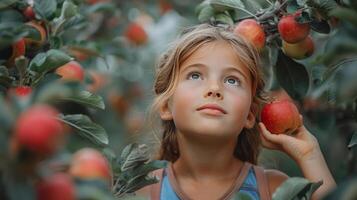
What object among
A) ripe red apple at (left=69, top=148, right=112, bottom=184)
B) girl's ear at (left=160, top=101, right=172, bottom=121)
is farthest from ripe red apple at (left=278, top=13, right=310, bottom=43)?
ripe red apple at (left=69, top=148, right=112, bottom=184)

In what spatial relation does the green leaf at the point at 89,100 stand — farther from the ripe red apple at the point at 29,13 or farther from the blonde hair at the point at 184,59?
the ripe red apple at the point at 29,13

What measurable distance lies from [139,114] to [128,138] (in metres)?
0.38

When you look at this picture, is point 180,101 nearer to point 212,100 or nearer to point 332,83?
point 212,100

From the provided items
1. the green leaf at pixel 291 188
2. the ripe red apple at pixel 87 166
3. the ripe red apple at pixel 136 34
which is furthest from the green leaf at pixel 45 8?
the ripe red apple at pixel 136 34

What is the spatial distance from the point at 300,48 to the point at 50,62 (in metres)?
0.70

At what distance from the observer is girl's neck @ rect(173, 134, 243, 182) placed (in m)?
2.04

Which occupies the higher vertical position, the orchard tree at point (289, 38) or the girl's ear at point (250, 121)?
the orchard tree at point (289, 38)

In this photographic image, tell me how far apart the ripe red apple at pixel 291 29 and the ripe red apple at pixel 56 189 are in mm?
1044

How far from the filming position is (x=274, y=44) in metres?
2.22

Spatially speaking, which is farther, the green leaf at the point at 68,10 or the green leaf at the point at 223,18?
the green leaf at the point at 223,18

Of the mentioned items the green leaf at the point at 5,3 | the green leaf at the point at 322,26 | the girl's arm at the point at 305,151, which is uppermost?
the green leaf at the point at 5,3

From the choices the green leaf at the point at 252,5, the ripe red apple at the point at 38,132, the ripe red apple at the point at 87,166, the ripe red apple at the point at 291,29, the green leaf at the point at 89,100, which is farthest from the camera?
the green leaf at the point at 252,5

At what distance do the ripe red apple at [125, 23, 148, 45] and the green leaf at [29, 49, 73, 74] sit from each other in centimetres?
208

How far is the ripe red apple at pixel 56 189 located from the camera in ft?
3.40
